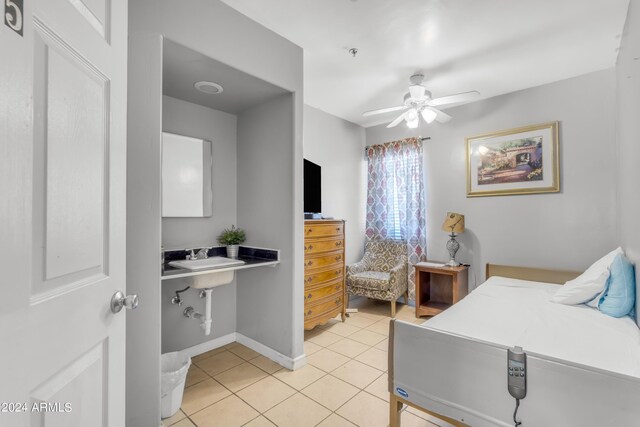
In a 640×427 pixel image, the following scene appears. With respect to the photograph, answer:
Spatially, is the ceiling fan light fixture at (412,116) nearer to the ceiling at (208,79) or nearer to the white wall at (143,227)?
the ceiling at (208,79)

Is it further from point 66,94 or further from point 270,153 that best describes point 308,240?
point 66,94

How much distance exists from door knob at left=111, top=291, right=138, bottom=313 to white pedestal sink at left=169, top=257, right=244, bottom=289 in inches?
42.3

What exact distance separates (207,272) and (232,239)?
0.75 metres

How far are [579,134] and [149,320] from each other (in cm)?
413

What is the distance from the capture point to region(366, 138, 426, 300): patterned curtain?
402cm

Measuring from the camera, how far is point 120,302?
3.17ft

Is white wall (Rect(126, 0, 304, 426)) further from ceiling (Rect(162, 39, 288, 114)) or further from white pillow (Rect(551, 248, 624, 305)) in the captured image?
white pillow (Rect(551, 248, 624, 305))

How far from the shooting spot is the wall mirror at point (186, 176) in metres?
2.54

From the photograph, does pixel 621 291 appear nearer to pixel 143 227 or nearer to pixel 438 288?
pixel 438 288

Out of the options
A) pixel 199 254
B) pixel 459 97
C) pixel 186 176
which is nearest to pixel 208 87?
pixel 186 176

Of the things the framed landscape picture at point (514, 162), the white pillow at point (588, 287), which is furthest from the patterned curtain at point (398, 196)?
the white pillow at point (588, 287)

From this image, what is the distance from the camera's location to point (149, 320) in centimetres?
166

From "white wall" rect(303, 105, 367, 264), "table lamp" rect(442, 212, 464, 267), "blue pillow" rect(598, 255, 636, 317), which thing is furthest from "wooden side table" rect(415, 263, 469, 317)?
"blue pillow" rect(598, 255, 636, 317)

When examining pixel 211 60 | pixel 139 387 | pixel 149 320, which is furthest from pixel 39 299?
pixel 211 60
